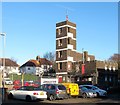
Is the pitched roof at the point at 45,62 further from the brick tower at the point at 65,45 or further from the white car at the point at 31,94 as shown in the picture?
the white car at the point at 31,94

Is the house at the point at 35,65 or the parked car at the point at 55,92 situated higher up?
the house at the point at 35,65

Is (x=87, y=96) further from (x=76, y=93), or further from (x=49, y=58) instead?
(x=49, y=58)

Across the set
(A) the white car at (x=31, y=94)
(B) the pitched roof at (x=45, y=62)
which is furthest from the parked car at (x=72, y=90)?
(B) the pitched roof at (x=45, y=62)

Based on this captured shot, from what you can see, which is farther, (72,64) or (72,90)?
(72,64)

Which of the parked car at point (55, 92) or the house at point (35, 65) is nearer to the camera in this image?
the parked car at point (55, 92)

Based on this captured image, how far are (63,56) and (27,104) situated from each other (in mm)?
55672

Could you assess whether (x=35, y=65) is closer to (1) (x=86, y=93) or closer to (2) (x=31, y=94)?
(1) (x=86, y=93)

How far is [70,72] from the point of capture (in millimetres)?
80812

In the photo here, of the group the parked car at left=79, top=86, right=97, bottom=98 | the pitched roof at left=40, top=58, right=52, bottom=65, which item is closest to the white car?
the parked car at left=79, top=86, right=97, bottom=98

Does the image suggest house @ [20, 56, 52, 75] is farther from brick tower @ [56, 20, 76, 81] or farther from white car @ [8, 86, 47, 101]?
white car @ [8, 86, 47, 101]

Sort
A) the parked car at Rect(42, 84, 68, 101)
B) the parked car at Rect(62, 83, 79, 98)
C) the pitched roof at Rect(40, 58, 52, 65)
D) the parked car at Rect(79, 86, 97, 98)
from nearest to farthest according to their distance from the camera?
1. the parked car at Rect(42, 84, 68, 101)
2. the parked car at Rect(62, 83, 79, 98)
3. the parked car at Rect(79, 86, 97, 98)
4. the pitched roof at Rect(40, 58, 52, 65)

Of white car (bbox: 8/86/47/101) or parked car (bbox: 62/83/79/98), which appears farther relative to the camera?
parked car (bbox: 62/83/79/98)

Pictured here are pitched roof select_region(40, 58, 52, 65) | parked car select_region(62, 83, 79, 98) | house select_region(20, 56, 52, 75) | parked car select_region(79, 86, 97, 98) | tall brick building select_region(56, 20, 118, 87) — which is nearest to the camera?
parked car select_region(62, 83, 79, 98)

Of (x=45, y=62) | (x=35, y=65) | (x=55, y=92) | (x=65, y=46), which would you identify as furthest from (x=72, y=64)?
(x=55, y=92)
